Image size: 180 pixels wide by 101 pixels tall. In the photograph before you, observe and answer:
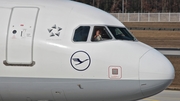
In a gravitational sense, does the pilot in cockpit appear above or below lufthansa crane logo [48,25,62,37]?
below

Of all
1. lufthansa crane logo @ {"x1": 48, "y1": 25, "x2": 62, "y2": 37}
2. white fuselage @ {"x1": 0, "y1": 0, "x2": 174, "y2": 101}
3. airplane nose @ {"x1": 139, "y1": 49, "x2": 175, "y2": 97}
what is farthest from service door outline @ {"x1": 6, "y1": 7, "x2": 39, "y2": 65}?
airplane nose @ {"x1": 139, "y1": 49, "x2": 175, "y2": 97}

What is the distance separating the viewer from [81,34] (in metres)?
14.3

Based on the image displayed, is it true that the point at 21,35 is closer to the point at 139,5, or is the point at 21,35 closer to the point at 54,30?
the point at 54,30

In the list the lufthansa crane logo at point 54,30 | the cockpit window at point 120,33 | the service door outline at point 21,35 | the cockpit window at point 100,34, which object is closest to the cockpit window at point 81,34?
the cockpit window at point 100,34

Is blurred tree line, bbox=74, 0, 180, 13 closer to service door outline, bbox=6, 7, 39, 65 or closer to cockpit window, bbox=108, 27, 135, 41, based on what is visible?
cockpit window, bbox=108, 27, 135, 41

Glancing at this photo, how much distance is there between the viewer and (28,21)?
14.5 m

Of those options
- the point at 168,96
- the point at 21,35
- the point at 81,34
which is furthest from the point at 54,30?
the point at 168,96

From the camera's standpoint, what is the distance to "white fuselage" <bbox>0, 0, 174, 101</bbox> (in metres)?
13.8

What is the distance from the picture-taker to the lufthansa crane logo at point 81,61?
1391 cm

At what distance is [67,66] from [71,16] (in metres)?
1.57

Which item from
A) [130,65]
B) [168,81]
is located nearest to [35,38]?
[130,65]

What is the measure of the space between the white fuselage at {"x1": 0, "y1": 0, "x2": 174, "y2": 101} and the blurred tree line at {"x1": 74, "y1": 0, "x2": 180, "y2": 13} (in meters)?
124

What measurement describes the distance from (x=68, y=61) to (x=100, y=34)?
1255 millimetres

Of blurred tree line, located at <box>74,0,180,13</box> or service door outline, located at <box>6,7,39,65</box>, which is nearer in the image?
service door outline, located at <box>6,7,39,65</box>
